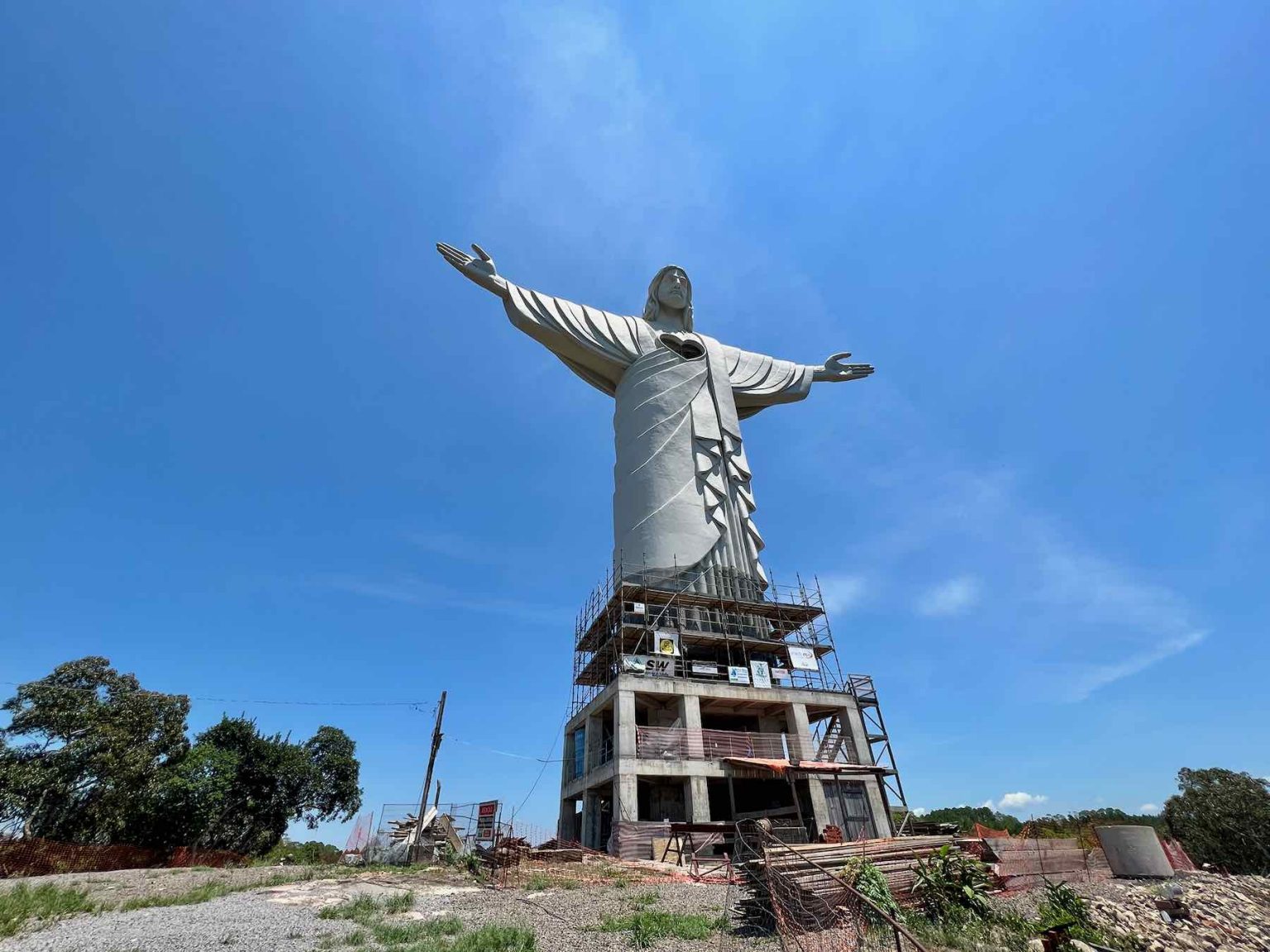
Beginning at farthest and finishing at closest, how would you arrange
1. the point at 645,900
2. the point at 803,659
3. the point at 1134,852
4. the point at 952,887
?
1. the point at 803,659
2. the point at 1134,852
3. the point at 645,900
4. the point at 952,887

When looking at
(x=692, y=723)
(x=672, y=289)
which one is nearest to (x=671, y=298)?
(x=672, y=289)

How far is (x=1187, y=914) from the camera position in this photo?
35.1 feet

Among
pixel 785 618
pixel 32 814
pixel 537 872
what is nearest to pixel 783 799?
pixel 785 618

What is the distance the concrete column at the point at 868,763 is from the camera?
21.1 metres

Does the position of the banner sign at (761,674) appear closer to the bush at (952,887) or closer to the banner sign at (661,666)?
the banner sign at (661,666)

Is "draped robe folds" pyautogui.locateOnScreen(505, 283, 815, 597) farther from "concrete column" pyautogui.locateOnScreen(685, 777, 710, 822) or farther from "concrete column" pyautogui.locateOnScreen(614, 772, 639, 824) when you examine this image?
"concrete column" pyautogui.locateOnScreen(614, 772, 639, 824)

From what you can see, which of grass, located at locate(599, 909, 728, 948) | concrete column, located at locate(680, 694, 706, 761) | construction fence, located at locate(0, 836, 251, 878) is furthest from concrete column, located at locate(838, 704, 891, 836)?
construction fence, located at locate(0, 836, 251, 878)

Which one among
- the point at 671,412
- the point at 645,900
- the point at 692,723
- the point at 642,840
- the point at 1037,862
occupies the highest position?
the point at 671,412

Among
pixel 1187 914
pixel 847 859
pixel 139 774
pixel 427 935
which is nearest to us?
pixel 427 935

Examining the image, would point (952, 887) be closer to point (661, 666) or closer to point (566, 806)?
point (661, 666)

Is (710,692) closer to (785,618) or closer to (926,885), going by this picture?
(785,618)

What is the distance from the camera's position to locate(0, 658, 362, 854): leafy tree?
27438 millimetres

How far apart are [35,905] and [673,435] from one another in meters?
25.5

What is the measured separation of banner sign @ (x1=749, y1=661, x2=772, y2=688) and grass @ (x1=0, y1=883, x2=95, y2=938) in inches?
771
